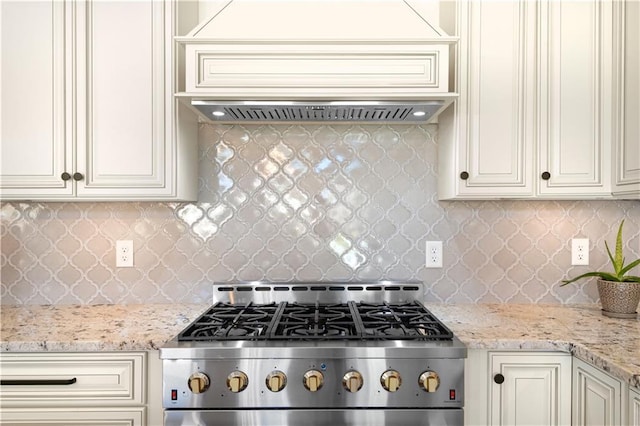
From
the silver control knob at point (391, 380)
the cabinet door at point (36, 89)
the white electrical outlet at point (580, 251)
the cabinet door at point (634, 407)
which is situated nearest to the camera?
the cabinet door at point (634, 407)

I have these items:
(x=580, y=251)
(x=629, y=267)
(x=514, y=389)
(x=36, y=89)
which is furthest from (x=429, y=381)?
(x=36, y=89)

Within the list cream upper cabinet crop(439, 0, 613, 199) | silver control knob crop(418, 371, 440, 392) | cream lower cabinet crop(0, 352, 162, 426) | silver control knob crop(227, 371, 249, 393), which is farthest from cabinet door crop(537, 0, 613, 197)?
cream lower cabinet crop(0, 352, 162, 426)

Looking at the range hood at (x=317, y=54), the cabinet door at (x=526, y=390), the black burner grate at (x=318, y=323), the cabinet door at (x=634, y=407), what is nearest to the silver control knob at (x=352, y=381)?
the black burner grate at (x=318, y=323)

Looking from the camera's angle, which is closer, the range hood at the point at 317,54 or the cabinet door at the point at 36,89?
the range hood at the point at 317,54

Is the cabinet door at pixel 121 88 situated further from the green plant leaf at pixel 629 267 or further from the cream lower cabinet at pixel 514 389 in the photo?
the green plant leaf at pixel 629 267

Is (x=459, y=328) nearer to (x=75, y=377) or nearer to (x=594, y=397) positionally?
(x=594, y=397)

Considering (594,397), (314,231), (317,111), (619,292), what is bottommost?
(594,397)

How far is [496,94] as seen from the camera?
1.68 meters

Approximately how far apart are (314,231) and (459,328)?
80 centimetres

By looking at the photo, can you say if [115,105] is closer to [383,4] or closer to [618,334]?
[383,4]

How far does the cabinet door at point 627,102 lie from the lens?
5.30ft

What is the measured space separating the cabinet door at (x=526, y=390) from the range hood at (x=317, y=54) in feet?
3.23

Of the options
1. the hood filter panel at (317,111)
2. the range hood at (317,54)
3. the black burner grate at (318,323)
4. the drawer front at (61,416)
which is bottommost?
the drawer front at (61,416)

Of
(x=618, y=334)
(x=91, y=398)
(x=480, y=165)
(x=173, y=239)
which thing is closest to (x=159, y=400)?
(x=91, y=398)
